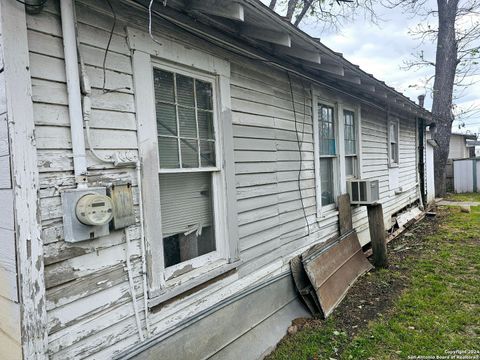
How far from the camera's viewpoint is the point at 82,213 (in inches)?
Answer: 69.6

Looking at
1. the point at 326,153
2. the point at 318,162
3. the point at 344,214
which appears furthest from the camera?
the point at 344,214

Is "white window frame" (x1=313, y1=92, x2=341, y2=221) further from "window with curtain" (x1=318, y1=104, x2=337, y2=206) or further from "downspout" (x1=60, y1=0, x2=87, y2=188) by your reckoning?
"downspout" (x1=60, y1=0, x2=87, y2=188)

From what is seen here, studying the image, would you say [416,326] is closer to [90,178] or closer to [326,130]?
[326,130]

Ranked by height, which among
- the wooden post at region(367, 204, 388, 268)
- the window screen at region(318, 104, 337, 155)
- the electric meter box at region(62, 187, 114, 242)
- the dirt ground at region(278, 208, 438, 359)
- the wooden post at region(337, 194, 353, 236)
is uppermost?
the window screen at region(318, 104, 337, 155)

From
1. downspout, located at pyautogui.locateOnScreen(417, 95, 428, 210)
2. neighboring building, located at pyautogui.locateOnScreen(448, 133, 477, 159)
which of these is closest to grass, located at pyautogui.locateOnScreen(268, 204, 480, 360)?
downspout, located at pyautogui.locateOnScreen(417, 95, 428, 210)

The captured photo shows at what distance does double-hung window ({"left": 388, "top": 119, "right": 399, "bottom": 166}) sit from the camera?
7.97 metres

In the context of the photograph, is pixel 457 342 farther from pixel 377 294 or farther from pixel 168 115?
pixel 168 115

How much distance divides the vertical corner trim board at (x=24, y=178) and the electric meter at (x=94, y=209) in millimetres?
215

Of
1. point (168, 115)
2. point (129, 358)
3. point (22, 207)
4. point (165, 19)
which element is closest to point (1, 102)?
point (22, 207)

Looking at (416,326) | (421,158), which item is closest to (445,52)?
(421,158)

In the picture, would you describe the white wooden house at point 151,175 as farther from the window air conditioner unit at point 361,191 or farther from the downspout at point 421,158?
the downspout at point 421,158

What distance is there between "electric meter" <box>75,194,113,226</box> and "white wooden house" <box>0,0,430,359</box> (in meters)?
0.01

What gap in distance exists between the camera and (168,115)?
8.13 ft

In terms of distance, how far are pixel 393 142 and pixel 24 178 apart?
879 cm
